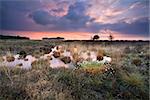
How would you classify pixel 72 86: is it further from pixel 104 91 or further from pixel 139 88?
pixel 139 88

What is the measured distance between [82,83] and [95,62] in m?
1.88

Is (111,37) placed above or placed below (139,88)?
above

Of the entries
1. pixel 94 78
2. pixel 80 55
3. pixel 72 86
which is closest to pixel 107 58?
pixel 80 55

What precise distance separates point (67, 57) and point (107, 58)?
4.09 feet

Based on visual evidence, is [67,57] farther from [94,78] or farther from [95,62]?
[94,78]

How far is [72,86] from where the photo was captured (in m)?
8.02

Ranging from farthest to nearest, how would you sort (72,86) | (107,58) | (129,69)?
(107,58)
(129,69)
(72,86)

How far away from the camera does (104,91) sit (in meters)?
8.07

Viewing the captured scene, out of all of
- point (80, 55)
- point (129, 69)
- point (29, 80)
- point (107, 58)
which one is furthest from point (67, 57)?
point (29, 80)

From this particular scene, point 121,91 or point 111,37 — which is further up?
point 111,37

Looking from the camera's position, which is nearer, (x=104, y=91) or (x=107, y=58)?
(x=104, y=91)

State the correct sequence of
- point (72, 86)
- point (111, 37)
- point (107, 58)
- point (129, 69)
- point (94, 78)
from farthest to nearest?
point (111, 37), point (107, 58), point (129, 69), point (94, 78), point (72, 86)

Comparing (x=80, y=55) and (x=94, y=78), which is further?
(x=80, y=55)

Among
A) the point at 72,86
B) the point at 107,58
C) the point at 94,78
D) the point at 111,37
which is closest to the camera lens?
the point at 72,86
